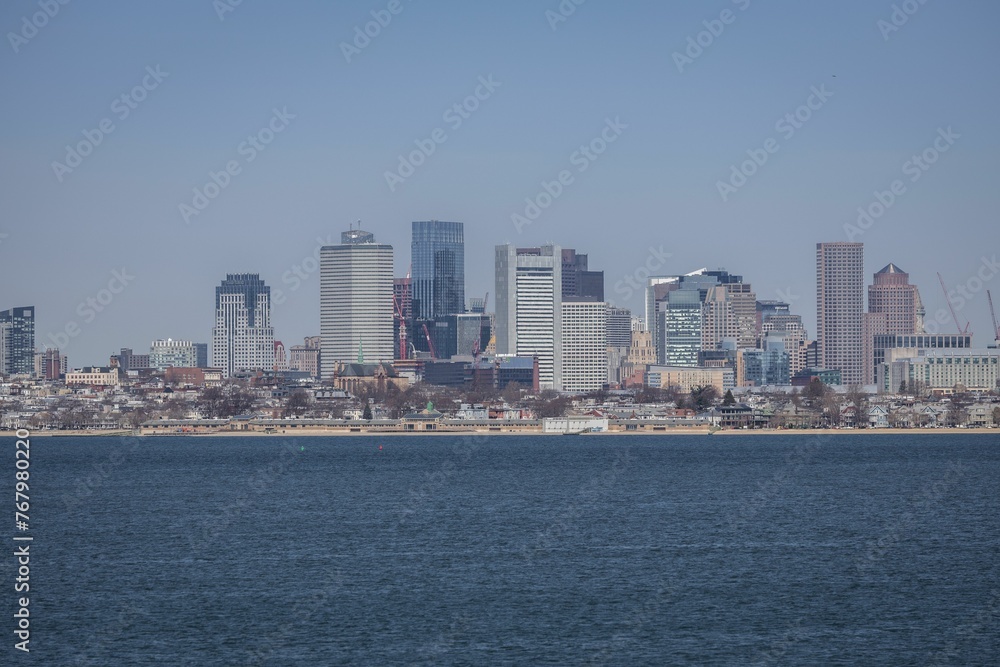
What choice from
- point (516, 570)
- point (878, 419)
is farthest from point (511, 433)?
point (516, 570)

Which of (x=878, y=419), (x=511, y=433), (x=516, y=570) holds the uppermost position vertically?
(x=878, y=419)

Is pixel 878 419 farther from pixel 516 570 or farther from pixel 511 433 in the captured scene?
pixel 516 570

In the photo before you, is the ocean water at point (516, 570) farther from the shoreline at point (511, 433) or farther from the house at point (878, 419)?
the house at point (878, 419)

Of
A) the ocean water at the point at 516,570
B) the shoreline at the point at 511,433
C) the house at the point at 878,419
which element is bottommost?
the ocean water at the point at 516,570

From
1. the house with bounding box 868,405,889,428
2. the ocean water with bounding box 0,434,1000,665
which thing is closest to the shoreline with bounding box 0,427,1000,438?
the house with bounding box 868,405,889,428

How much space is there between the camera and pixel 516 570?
43312mm

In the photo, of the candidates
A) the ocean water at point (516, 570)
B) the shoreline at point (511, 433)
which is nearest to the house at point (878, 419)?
the shoreline at point (511, 433)

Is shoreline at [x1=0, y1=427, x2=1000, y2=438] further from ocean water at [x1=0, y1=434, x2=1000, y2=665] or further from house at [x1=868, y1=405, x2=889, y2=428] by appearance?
ocean water at [x1=0, y1=434, x2=1000, y2=665]

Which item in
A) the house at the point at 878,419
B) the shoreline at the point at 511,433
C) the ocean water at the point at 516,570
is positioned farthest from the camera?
the house at the point at 878,419

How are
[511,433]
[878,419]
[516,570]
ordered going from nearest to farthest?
[516,570], [511,433], [878,419]

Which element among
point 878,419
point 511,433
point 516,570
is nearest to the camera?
point 516,570

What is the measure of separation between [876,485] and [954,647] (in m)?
42.7

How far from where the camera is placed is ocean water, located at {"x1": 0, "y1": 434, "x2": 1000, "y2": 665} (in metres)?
33.4

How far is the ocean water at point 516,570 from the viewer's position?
110 ft
